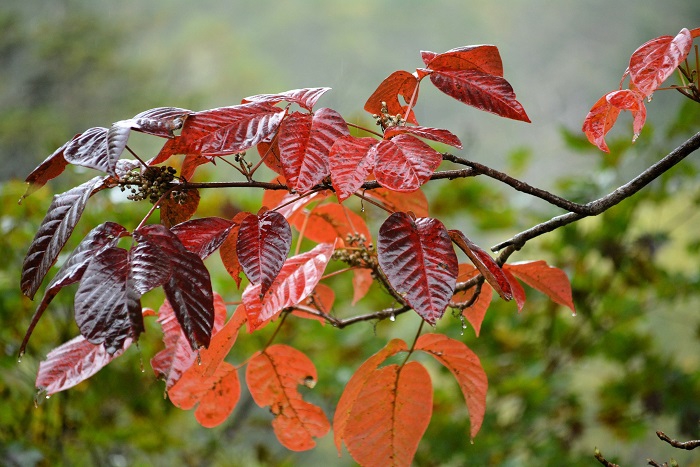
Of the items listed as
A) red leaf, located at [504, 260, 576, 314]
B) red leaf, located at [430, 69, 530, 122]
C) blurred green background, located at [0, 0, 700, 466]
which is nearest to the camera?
red leaf, located at [430, 69, 530, 122]

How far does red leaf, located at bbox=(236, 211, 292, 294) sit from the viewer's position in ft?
1.44

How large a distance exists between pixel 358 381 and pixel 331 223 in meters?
0.22

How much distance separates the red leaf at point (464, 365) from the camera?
58 cm

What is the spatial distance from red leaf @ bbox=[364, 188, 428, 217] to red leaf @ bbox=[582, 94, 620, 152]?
6.5 inches

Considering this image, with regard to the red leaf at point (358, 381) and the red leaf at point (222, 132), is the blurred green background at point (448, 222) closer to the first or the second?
the red leaf at point (358, 381)

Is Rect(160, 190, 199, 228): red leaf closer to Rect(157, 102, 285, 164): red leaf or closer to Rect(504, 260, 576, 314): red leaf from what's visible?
Rect(157, 102, 285, 164): red leaf

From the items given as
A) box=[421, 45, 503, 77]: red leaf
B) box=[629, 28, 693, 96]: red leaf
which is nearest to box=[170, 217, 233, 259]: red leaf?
box=[421, 45, 503, 77]: red leaf

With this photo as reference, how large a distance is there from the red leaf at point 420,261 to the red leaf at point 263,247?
0.07 m

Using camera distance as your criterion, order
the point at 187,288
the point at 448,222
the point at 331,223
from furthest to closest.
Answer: the point at 448,222 → the point at 331,223 → the point at 187,288

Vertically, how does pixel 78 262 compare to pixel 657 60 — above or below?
below

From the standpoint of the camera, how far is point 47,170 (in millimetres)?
481

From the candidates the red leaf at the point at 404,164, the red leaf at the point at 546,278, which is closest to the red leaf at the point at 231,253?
the red leaf at the point at 404,164

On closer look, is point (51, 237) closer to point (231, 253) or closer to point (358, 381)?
point (231, 253)

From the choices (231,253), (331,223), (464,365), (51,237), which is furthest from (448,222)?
(51,237)
